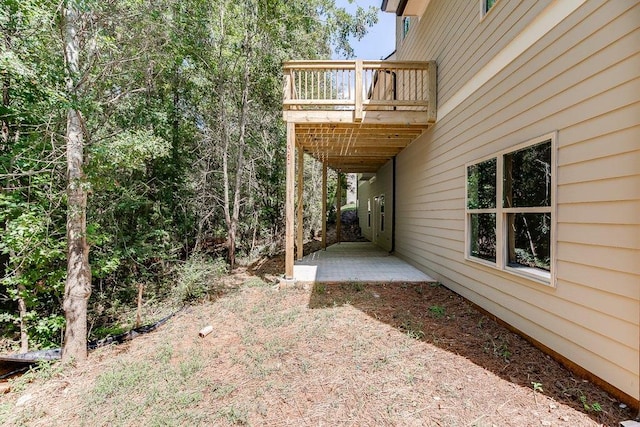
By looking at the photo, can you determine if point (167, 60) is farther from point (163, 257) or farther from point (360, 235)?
point (360, 235)

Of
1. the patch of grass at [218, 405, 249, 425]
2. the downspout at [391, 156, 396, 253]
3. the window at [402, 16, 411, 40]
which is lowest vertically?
the patch of grass at [218, 405, 249, 425]

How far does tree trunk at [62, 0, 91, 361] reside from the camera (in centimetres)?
368

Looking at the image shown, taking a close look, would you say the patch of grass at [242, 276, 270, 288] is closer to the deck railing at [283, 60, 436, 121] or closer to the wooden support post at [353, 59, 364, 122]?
the deck railing at [283, 60, 436, 121]

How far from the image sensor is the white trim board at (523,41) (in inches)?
106

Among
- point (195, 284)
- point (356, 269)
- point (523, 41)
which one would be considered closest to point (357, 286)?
point (356, 269)

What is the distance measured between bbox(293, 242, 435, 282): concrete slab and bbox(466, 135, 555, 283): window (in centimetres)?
196

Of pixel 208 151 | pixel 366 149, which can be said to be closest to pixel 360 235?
pixel 366 149

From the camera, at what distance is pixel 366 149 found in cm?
862

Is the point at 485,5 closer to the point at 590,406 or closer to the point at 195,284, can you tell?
the point at 590,406

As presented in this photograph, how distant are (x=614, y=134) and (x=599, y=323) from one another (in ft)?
4.85

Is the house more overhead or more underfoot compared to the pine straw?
more overhead

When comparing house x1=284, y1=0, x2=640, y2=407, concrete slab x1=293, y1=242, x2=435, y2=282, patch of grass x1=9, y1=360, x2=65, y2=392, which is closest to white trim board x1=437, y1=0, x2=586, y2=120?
house x1=284, y1=0, x2=640, y2=407

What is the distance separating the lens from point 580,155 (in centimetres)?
250

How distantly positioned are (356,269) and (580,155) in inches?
194
